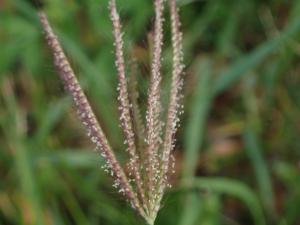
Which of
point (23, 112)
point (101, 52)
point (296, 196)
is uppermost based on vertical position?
point (101, 52)

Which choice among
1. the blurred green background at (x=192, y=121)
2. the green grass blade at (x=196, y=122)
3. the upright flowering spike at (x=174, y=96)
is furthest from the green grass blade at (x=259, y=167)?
the upright flowering spike at (x=174, y=96)

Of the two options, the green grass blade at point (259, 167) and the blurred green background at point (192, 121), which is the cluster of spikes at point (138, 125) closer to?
the blurred green background at point (192, 121)

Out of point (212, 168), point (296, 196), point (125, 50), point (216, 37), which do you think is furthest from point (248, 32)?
point (125, 50)

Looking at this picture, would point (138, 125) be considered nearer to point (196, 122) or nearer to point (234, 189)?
point (234, 189)

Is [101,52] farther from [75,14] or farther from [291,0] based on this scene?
[291,0]

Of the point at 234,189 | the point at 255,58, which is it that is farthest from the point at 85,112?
the point at 255,58
